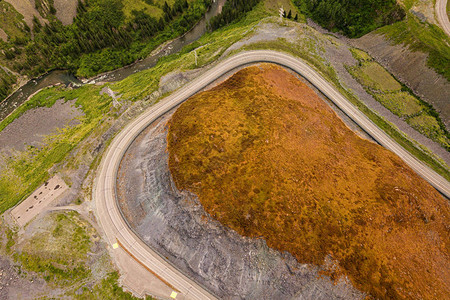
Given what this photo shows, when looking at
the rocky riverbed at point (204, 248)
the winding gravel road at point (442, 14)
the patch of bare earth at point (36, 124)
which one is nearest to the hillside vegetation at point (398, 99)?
the winding gravel road at point (442, 14)

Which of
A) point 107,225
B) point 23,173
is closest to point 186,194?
point 107,225

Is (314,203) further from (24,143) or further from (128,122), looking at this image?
(24,143)

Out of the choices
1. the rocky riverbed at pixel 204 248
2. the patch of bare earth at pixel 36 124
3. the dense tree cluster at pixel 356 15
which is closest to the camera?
the rocky riverbed at pixel 204 248

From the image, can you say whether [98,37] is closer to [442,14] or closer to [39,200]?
[39,200]

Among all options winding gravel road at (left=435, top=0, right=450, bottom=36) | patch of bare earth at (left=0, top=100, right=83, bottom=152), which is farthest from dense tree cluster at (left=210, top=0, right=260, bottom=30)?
winding gravel road at (left=435, top=0, right=450, bottom=36)

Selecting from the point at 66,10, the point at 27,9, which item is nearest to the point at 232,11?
the point at 66,10

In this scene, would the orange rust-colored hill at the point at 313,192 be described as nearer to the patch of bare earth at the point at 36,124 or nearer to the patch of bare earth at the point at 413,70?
the patch of bare earth at the point at 413,70
